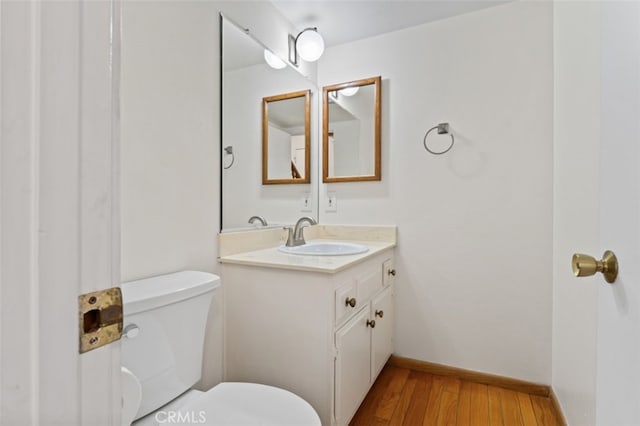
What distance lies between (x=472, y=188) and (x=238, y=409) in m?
1.69

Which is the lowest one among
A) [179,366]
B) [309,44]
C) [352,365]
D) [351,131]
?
[352,365]

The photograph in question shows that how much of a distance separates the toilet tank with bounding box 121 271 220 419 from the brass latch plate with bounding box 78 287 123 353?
622 mm

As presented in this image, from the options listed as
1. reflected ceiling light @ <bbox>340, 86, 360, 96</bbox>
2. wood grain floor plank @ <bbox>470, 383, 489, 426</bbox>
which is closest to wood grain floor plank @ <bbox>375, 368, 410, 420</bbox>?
wood grain floor plank @ <bbox>470, 383, 489, 426</bbox>

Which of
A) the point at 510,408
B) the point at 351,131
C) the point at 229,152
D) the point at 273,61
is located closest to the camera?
the point at 229,152

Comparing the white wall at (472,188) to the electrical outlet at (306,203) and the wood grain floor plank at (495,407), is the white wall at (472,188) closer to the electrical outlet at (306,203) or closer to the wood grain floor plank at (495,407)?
the wood grain floor plank at (495,407)

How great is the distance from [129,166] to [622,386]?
137cm

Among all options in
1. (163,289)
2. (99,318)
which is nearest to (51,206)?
(99,318)

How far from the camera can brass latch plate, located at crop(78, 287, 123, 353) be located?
0.34 meters

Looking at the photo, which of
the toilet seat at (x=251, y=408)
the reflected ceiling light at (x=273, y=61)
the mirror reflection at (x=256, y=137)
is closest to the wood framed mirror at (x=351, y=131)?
the mirror reflection at (x=256, y=137)

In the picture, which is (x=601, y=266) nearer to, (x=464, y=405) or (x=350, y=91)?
(x=464, y=405)

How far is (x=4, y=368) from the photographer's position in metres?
0.30

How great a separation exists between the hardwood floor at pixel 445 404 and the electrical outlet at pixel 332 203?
44.7 inches

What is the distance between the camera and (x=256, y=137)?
1.84 m

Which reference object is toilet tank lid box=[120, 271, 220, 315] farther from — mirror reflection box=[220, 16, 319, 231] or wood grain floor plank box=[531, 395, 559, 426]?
wood grain floor plank box=[531, 395, 559, 426]
